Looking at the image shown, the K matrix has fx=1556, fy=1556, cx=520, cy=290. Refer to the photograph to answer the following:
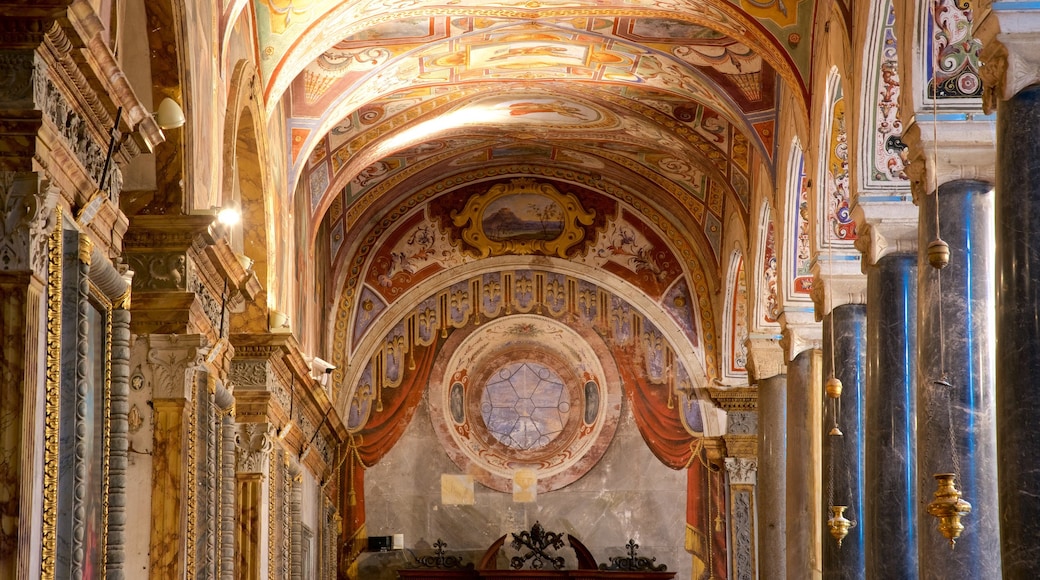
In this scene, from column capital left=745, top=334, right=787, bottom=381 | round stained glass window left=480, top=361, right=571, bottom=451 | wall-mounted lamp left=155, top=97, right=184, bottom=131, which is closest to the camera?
wall-mounted lamp left=155, top=97, right=184, bottom=131

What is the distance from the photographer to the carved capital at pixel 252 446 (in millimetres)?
13875

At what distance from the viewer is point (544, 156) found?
2116cm

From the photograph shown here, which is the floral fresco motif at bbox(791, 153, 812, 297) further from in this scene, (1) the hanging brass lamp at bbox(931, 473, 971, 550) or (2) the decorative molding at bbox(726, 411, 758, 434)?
(1) the hanging brass lamp at bbox(931, 473, 971, 550)

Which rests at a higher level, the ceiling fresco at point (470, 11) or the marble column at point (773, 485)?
the ceiling fresco at point (470, 11)

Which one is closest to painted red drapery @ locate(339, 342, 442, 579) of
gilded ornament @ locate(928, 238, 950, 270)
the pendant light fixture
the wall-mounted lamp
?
the wall-mounted lamp

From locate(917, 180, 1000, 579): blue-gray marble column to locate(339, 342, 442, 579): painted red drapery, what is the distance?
1286 centimetres

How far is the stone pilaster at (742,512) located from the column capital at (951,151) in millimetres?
10988

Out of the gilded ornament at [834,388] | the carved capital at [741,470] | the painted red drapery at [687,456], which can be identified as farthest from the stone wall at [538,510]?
the gilded ornament at [834,388]

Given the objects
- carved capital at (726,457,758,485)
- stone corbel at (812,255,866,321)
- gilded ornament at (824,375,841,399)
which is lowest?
carved capital at (726,457,758,485)

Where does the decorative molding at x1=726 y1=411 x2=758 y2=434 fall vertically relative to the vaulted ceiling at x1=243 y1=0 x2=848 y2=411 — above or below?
below

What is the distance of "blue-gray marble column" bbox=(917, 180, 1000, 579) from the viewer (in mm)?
8852

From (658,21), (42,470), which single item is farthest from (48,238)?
(658,21)

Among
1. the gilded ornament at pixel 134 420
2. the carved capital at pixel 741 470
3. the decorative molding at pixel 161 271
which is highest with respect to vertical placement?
the decorative molding at pixel 161 271

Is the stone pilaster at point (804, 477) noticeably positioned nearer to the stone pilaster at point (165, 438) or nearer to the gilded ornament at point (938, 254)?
the gilded ornament at point (938, 254)
